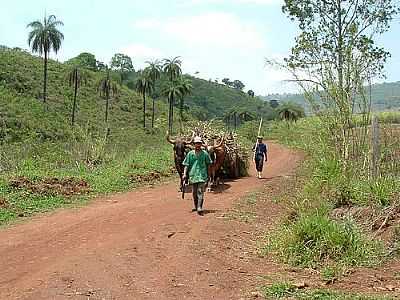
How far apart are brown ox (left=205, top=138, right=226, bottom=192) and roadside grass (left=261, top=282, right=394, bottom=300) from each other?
8.58 meters

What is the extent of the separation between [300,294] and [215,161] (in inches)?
372

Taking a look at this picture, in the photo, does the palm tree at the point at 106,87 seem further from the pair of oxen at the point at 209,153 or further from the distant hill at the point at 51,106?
the pair of oxen at the point at 209,153

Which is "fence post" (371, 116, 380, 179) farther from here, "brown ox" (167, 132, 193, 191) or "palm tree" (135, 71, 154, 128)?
"palm tree" (135, 71, 154, 128)

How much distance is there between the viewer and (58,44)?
51.0 meters

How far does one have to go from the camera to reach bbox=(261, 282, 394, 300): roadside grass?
6254 mm

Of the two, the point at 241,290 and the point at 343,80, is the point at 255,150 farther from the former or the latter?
the point at 241,290

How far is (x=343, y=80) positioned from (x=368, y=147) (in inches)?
59.2

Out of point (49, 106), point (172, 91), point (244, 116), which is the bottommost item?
point (244, 116)

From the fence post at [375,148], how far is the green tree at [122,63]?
292 feet

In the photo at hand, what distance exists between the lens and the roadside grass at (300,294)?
6.25m

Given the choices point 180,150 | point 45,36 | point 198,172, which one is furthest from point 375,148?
point 45,36

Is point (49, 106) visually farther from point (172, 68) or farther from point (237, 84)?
point (237, 84)

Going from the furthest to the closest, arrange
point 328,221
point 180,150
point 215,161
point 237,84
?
1. point 237,84
2. point 215,161
3. point 180,150
4. point 328,221

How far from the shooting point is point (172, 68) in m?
60.7
